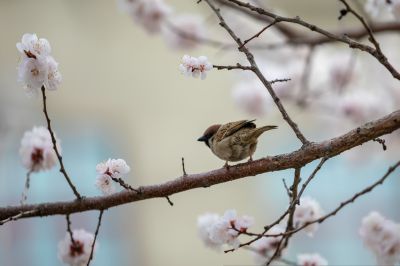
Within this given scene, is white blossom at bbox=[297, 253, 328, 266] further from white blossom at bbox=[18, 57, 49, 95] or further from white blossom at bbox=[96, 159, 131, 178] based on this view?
white blossom at bbox=[18, 57, 49, 95]

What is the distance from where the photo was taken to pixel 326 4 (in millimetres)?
3471

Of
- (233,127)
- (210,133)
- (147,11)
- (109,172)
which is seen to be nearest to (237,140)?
(233,127)

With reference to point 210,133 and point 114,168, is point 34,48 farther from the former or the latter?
point 210,133

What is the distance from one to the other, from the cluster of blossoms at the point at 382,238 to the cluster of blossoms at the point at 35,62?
2.30ft

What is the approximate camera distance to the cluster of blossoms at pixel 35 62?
897 millimetres

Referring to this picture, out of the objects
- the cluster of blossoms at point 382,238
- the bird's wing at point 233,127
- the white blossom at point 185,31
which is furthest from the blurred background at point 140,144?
the bird's wing at point 233,127

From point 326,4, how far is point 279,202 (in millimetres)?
1168

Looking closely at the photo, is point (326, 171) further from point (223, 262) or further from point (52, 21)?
point (52, 21)

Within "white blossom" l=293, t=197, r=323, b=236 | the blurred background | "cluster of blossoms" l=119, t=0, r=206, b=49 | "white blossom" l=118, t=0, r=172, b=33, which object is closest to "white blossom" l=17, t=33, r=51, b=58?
"white blossom" l=293, t=197, r=323, b=236

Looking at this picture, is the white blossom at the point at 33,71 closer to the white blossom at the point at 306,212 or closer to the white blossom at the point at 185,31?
the white blossom at the point at 306,212

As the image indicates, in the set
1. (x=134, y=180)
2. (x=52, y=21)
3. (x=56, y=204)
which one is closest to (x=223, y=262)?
(x=134, y=180)

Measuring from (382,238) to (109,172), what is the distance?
58cm

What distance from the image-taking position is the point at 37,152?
3.79 ft

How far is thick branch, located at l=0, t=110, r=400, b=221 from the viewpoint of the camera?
0.86 meters
